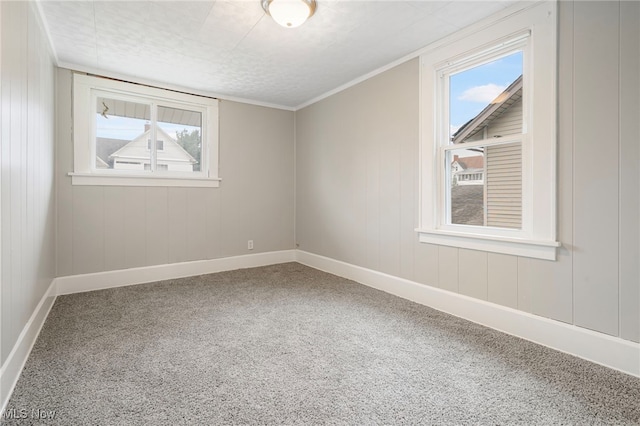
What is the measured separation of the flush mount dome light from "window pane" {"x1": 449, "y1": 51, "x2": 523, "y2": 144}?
1.39m

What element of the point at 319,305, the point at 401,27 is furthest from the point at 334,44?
the point at 319,305

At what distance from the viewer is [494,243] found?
2.35 m

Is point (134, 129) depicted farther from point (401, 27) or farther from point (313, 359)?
point (313, 359)

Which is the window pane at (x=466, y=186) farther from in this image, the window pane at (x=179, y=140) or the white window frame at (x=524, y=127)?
the window pane at (x=179, y=140)

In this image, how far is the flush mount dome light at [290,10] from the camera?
2031mm

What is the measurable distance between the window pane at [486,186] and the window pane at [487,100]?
13 cm

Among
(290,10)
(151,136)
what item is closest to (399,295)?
(290,10)

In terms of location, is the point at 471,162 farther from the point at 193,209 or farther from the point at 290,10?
the point at 193,209

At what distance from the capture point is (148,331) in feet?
7.50

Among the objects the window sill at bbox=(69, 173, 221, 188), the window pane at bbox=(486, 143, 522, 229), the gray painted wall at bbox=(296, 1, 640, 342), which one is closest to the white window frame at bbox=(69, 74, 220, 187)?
the window sill at bbox=(69, 173, 221, 188)

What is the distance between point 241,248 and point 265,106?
2.03 meters

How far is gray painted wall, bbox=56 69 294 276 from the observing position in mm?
3193

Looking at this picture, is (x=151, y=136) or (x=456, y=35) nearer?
(x=456, y=35)

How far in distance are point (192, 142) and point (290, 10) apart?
2426 millimetres
